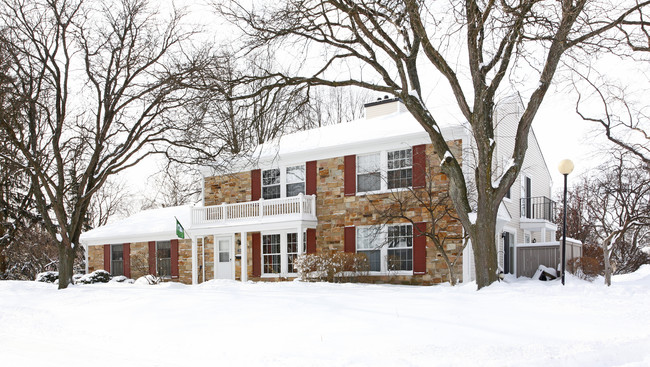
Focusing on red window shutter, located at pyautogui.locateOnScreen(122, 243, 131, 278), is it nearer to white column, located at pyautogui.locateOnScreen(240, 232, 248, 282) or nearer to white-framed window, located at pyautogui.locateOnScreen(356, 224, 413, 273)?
white column, located at pyautogui.locateOnScreen(240, 232, 248, 282)

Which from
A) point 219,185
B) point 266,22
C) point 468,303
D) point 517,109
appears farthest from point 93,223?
point 468,303

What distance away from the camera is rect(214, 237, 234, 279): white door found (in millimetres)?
22359

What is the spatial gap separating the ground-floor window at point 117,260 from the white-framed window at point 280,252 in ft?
28.2

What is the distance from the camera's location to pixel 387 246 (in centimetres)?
1838

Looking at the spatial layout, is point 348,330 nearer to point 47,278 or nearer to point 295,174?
point 295,174

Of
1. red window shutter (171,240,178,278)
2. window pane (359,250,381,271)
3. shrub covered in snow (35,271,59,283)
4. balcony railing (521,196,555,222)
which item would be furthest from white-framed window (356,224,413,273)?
shrub covered in snow (35,271,59,283)

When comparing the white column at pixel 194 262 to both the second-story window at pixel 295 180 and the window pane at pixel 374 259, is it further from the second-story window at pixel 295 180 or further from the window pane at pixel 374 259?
the window pane at pixel 374 259

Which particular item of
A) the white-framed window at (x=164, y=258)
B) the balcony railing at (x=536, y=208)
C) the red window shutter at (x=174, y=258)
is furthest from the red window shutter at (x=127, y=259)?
the balcony railing at (x=536, y=208)

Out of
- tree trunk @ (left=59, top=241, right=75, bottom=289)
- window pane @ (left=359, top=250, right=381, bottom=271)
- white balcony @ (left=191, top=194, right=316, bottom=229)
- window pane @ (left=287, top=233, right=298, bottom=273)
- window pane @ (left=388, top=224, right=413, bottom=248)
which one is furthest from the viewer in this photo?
window pane @ (left=287, top=233, right=298, bottom=273)

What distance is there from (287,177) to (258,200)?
1.42 m

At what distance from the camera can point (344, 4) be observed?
37.2 ft

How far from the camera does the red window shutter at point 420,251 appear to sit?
56.8ft

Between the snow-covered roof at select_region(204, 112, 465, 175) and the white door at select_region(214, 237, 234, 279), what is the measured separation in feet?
9.44

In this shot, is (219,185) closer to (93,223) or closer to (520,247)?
(520,247)
